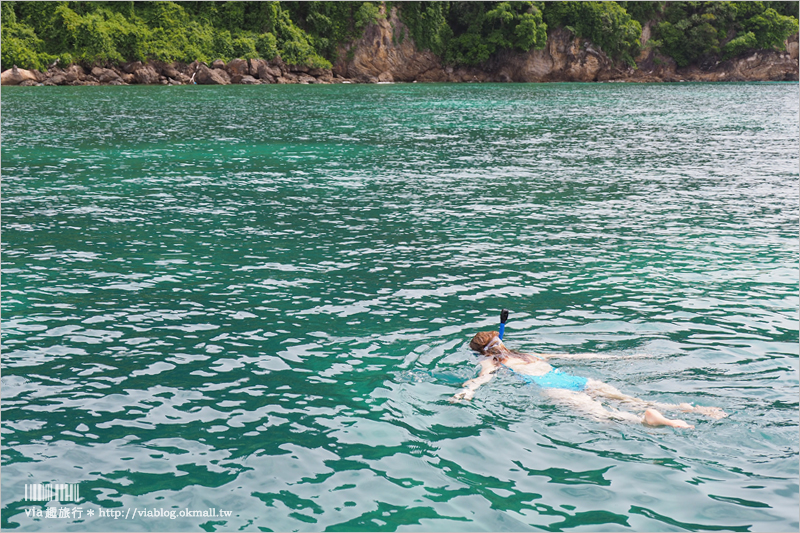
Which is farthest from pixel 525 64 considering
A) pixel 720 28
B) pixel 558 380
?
pixel 558 380

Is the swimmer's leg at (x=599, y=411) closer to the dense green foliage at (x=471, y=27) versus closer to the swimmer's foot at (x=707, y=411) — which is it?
the swimmer's foot at (x=707, y=411)

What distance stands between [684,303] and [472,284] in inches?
158

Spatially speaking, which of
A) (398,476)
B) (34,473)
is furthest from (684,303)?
(34,473)

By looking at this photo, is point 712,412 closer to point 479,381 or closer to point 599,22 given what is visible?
point 479,381

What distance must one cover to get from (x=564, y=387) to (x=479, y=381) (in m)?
1.18

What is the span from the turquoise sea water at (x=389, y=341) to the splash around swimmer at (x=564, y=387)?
0.17 meters

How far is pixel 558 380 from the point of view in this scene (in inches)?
396

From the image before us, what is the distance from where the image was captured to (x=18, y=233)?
62.5 feet

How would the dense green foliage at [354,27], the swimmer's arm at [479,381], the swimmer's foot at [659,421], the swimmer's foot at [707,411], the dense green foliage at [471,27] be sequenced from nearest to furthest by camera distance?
the swimmer's foot at [659,421]
the swimmer's foot at [707,411]
the swimmer's arm at [479,381]
the dense green foliage at [354,27]
the dense green foliage at [471,27]

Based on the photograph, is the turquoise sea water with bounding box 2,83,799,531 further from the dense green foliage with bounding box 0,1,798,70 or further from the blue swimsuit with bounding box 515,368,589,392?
the dense green foliage with bounding box 0,1,798,70

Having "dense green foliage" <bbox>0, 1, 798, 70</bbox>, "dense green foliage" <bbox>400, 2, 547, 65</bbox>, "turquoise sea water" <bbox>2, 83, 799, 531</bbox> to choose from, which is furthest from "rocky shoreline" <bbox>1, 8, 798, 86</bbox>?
"turquoise sea water" <bbox>2, 83, 799, 531</bbox>

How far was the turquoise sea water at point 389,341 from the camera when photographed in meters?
7.83

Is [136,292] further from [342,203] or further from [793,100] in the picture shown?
[793,100]

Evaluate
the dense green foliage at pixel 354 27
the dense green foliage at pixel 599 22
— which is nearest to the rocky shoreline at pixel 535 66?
the dense green foliage at pixel 354 27
